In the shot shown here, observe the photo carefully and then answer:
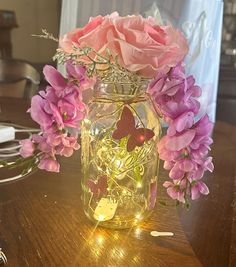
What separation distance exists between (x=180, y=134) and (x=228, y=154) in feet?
1.94

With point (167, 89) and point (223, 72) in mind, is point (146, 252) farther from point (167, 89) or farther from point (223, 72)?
point (223, 72)

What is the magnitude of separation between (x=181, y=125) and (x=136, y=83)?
3.9 inches

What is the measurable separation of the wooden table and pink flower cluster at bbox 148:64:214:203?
0.12 meters

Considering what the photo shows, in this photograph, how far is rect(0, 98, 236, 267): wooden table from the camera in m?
0.61

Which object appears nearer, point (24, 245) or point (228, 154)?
point (24, 245)

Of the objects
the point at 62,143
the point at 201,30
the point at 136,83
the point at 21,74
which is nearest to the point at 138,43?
the point at 136,83

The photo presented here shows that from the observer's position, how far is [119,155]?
0.71 metres

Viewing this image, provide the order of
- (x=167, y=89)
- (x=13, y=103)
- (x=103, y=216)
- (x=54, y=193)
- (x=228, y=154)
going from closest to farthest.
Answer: (x=167, y=89), (x=103, y=216), (x=54, y=193), (x=228, y=154), (x=13, y=103)

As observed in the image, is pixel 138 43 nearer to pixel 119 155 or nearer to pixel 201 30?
pixel 119 155

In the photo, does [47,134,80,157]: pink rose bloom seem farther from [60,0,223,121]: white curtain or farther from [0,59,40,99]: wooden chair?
[0,59,40,99]: wooden chair

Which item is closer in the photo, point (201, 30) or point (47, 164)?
point (47, 164)

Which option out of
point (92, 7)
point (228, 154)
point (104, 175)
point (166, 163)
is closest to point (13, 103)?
point (92, 7)

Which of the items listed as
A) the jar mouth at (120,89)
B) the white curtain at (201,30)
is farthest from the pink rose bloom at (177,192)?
the white curtain at (201,30)

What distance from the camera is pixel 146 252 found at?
64 cm
